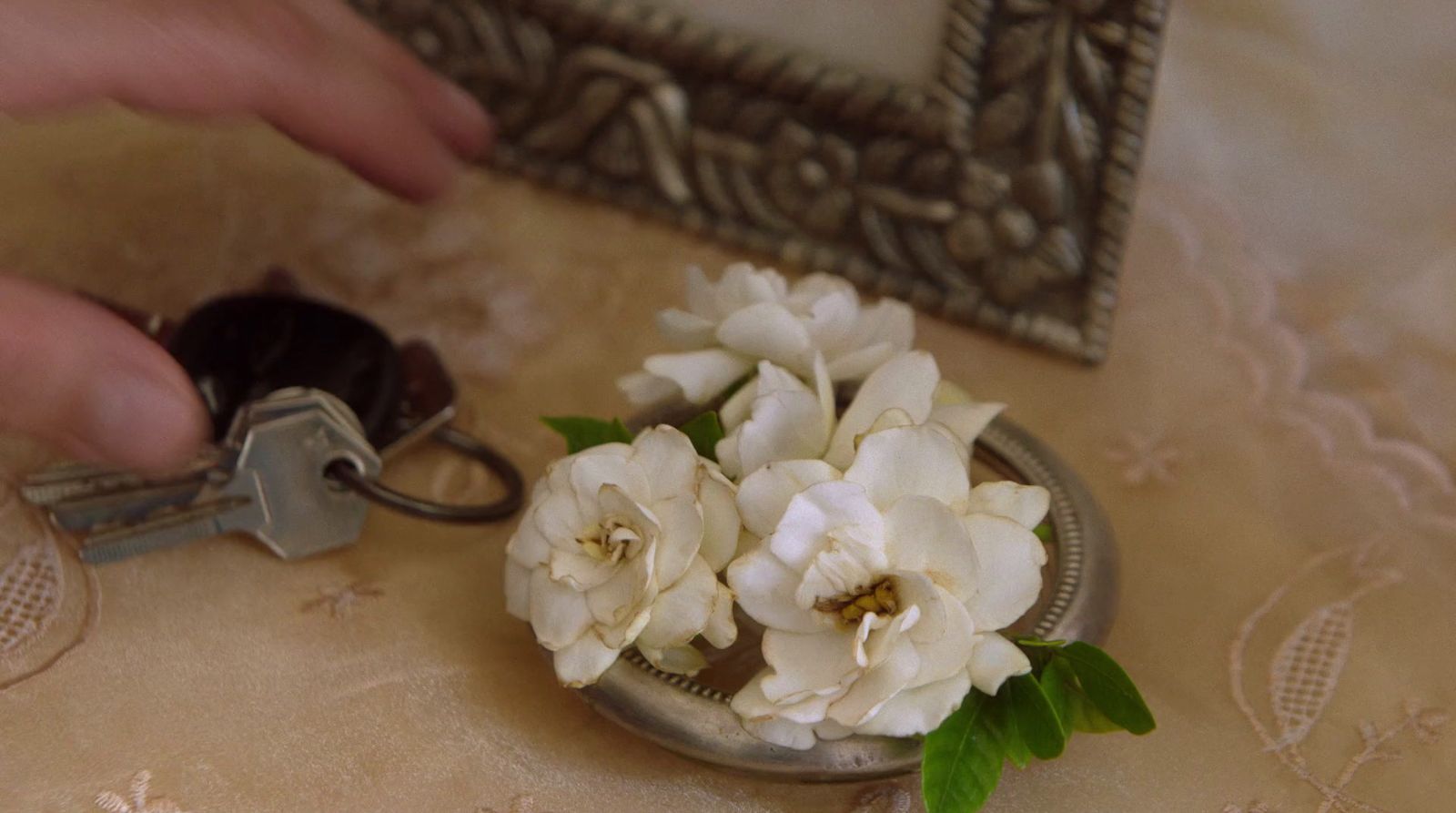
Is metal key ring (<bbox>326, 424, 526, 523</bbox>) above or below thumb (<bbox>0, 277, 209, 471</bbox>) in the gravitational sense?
below

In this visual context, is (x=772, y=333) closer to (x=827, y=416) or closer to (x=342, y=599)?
(x=827, y=416)

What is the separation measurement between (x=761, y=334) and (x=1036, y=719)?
0.55ft

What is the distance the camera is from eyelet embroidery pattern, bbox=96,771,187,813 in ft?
1.49

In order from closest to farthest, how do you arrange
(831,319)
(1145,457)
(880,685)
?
(880,685)
(831,319)
(1145,457)

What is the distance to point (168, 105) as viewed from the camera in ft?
1.83

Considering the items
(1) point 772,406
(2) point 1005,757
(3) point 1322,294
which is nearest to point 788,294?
(1) point 772,406

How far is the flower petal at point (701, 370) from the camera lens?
50 centimetres

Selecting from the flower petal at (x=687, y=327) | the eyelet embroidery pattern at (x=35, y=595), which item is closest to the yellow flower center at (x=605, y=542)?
the flower petal at (x=687, y=327)

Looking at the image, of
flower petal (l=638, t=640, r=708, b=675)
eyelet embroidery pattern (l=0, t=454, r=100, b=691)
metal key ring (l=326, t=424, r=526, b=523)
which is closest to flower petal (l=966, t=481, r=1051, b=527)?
flower petal (l=638, t=640, r=708, b=675)

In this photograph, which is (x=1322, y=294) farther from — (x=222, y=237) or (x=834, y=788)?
(x=222, y=237)

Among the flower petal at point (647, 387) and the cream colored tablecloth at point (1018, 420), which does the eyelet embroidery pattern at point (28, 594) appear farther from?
the flower petal at point (647, 387)

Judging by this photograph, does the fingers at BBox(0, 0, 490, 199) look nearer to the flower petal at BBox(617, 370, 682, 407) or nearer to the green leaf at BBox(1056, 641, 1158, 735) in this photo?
the flower petal at BBox(617, 370, 682, 407)

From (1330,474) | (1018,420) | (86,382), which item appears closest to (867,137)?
(1018,420)

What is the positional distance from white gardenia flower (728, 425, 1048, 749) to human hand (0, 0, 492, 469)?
23cm
